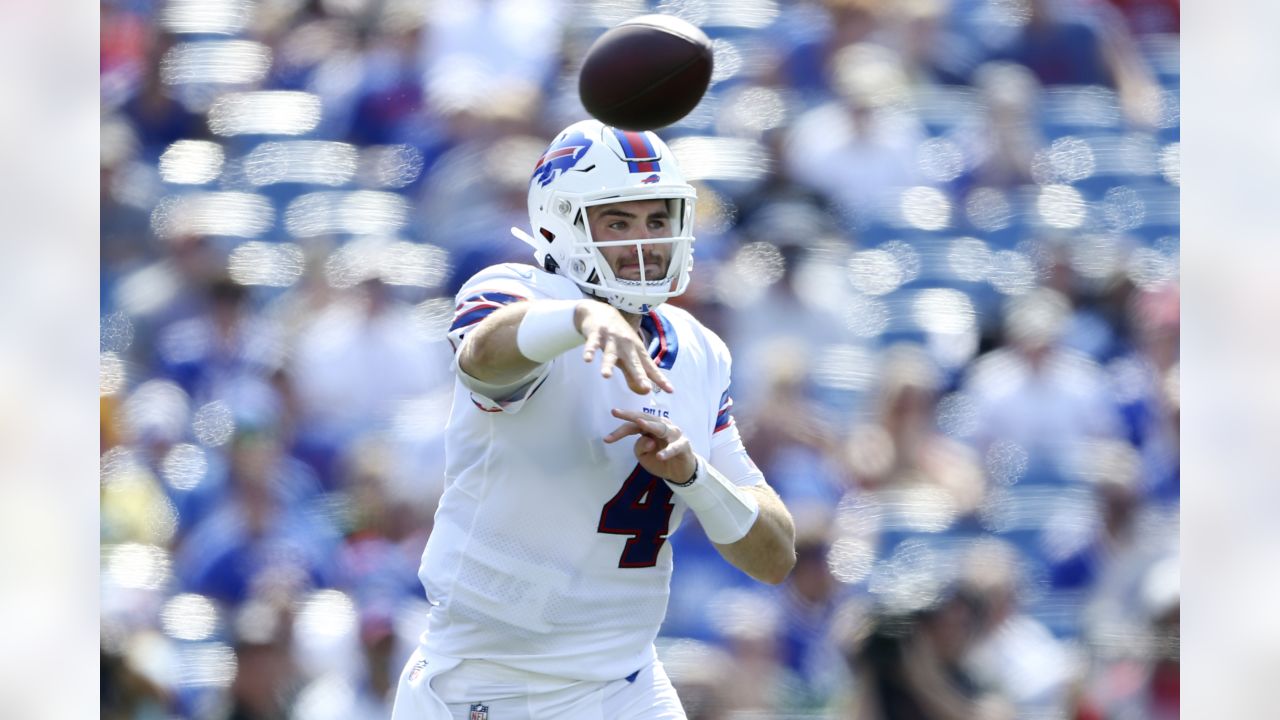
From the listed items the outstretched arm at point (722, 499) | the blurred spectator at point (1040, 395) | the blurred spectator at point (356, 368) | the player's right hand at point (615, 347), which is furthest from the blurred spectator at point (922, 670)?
the player's right hand at point (615, 347)

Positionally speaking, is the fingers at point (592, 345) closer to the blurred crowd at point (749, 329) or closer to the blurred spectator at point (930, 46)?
the blurred crowd at point (749, 329)

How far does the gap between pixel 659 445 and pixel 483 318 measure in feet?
1.23

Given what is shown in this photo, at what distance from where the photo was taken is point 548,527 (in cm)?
257

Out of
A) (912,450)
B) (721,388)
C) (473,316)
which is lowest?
(912,450)

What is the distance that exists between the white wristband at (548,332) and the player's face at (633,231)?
368 millimetres

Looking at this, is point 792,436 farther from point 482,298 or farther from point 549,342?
point 549,342

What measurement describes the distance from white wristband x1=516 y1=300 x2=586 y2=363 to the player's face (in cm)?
37

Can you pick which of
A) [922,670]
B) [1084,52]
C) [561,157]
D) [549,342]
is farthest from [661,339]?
[1084,52]

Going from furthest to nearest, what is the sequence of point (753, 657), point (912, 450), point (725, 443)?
point (912, 450) → point (753, 657) → point (725, 443)

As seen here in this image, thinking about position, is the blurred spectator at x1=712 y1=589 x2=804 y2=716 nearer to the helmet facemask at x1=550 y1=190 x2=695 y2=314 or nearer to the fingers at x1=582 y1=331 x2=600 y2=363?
the helmet facemask at x1=550 y1=190 x2=695 y2=314

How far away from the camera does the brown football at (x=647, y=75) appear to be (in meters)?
2.92

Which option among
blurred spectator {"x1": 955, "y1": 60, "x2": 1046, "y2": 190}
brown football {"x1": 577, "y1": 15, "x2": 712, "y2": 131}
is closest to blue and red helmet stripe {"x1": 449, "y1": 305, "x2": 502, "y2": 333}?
brown football {"x1": 577, "y1": 15, "x2": 712, "y2": 131}

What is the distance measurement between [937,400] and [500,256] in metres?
1.64

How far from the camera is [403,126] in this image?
203 inches
